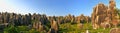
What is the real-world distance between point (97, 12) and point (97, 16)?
15.2ft

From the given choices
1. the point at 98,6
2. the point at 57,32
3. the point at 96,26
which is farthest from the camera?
the point at 98,6

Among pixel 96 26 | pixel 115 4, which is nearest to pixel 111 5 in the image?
pixel 115 4

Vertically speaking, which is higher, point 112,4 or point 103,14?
point 112,4

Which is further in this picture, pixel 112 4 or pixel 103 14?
pixel 103 14

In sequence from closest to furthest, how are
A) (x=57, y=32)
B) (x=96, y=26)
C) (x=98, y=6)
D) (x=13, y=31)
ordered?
Answer: (x=13, y=31) → (x=57, y=32) → (x=96, y=26) → (x=98, y=6)

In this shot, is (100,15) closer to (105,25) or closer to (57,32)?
(105,25)

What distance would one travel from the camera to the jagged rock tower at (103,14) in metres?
168

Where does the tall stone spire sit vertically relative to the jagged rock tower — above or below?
above

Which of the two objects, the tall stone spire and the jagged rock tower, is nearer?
the jagged rock tower

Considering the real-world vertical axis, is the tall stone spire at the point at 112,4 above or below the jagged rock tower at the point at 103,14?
above

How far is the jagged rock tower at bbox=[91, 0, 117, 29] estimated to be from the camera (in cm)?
16791

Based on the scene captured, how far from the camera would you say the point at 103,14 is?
175875 millimetres

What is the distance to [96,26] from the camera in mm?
168375

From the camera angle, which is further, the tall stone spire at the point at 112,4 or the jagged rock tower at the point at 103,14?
the tall stone spire at the point at 112,4
